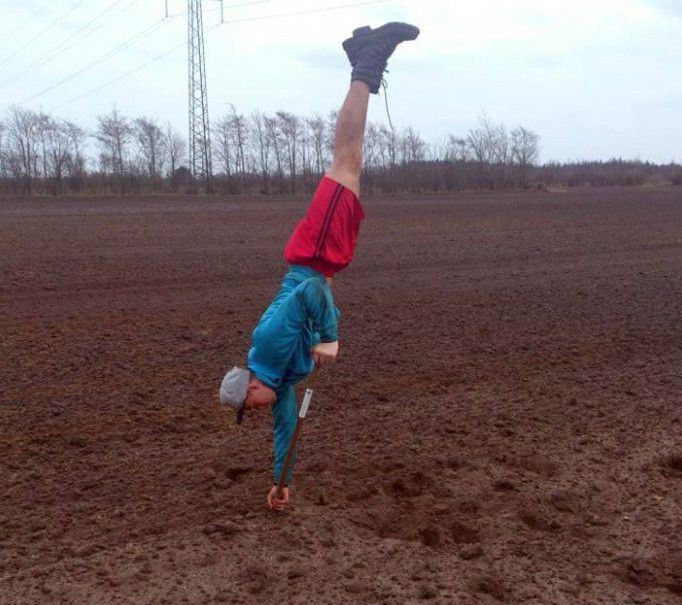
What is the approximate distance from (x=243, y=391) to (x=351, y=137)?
60.4 inches

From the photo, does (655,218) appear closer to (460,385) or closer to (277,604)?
(460,385)

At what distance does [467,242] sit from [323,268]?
16.0 metres

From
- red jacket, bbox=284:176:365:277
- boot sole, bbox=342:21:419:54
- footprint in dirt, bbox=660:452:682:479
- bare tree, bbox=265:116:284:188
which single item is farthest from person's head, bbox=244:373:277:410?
bare tree, bbox=265:116:284:188

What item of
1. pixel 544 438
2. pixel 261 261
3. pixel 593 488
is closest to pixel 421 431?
pixel 544 438

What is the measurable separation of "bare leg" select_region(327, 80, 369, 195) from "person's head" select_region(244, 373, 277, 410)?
3.97 ft

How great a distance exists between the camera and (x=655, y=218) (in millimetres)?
28672

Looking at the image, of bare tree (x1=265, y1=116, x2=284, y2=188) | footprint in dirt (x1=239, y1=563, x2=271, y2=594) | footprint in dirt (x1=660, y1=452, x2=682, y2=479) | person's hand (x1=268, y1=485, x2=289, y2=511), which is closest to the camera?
footprint in dirt (x1=239, y1=563, x2=271, y2=594)

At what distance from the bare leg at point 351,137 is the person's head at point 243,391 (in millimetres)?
1203

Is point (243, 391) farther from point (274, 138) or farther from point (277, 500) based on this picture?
point (274, 138)

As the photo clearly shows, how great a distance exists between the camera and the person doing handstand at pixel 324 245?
448cm

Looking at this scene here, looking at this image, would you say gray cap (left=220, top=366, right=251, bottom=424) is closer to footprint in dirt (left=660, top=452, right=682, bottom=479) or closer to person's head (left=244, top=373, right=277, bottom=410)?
person's head (left=244, top=373, right=277, bottom=410)

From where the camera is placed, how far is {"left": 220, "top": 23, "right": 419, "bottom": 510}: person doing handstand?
4484 millimetres

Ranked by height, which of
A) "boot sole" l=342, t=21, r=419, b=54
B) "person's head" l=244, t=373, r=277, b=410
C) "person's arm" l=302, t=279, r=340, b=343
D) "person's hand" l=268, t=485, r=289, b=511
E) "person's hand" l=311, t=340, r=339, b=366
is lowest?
"person's hand" l=268, t=485, r=289, b=511

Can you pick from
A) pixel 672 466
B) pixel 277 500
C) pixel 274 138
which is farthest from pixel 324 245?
pixel 274 138
